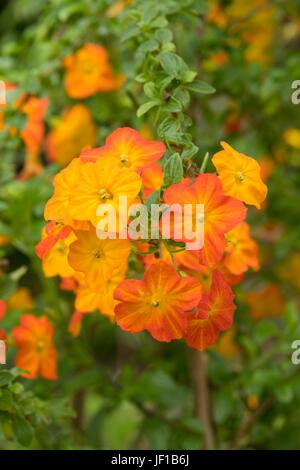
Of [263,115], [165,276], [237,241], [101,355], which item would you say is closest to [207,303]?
[165,276]

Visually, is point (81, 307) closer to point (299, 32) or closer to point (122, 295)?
point (122, 295)

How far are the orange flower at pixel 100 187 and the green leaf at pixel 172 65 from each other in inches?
6.2

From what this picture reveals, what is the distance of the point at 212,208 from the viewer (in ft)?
2.68

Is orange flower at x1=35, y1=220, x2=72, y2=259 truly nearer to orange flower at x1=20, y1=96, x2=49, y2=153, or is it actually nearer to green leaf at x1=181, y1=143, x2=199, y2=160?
green leaf at x1=181, y1=143, x2=199, y2=160

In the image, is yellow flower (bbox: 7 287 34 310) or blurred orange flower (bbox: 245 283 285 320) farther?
blurred orange flower (bbox: 245 283 285 320)

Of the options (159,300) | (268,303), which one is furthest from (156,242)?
(268,303)

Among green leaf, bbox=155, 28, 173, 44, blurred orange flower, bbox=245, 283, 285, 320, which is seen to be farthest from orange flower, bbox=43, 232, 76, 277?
blurred orange flower, bbox=245, 283, 285, 320

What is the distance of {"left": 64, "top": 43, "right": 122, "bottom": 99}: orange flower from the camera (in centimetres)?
142

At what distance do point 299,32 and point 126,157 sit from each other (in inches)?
42.5

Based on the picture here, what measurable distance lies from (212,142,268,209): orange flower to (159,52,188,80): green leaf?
14cm

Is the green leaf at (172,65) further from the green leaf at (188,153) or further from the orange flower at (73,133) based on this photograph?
the orange flower at (73,133)

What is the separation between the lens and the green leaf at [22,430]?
3.07 ft

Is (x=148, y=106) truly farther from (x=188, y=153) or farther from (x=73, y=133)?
(x=73, y=133)

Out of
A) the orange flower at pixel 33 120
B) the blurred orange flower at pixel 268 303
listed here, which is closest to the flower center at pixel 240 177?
the orange flower at pixel 33 120
